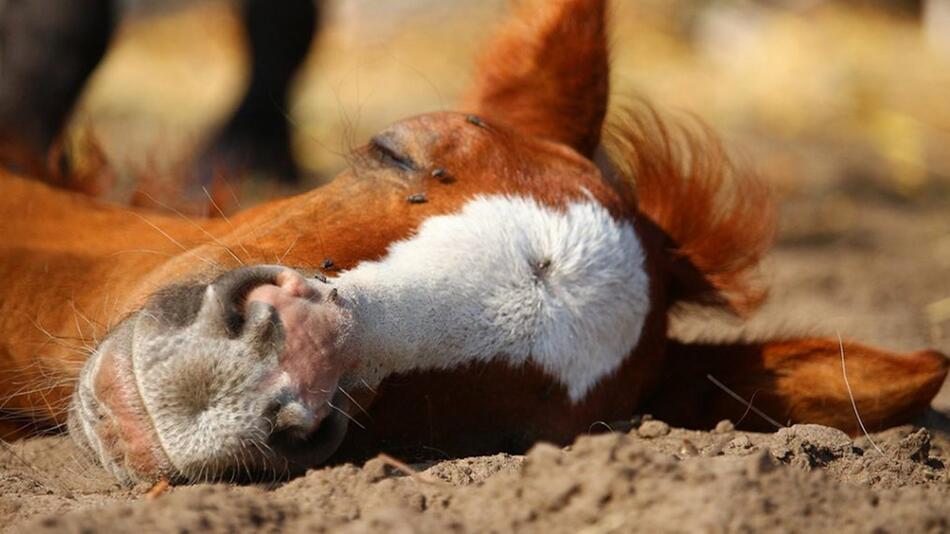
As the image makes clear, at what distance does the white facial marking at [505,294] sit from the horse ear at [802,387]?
0.44 meters

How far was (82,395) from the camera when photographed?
8.29 ft

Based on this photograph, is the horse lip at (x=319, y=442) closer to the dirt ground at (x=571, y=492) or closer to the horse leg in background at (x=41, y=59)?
the dirt ground at (x=571, y=492)

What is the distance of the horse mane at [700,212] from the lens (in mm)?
3461

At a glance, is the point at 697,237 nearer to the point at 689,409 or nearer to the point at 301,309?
the point at 689,409

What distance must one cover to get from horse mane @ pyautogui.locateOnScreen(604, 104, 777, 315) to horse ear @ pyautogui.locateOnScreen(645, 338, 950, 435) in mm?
178

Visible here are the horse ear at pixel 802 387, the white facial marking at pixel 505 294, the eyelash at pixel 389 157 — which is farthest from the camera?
the horse ear at pixel 802 387

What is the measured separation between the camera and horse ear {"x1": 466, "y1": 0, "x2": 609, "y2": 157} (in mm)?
3641

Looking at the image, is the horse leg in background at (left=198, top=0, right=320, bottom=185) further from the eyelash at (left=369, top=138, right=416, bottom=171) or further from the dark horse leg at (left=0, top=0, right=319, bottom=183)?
the eyelash at (left=369, top=138, right=416, bottom=171)

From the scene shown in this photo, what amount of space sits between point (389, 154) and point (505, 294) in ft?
1.73

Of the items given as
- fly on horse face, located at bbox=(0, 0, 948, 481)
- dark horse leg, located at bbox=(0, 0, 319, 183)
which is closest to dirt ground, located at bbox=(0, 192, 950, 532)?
fly on horse face, located at bbox=(0, 0, 948, 481)

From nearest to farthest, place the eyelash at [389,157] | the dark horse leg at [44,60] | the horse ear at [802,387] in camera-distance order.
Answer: the eyelash at [389,157]
the horse ear at [802,387]
the dark horse leg at [44,60]

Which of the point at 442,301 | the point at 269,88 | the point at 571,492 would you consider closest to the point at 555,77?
the point at 442,301

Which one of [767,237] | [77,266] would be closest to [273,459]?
[77,266]

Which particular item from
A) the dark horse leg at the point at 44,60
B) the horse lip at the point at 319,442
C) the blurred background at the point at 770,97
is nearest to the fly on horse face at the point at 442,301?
the horse lip at the point at 319,442
